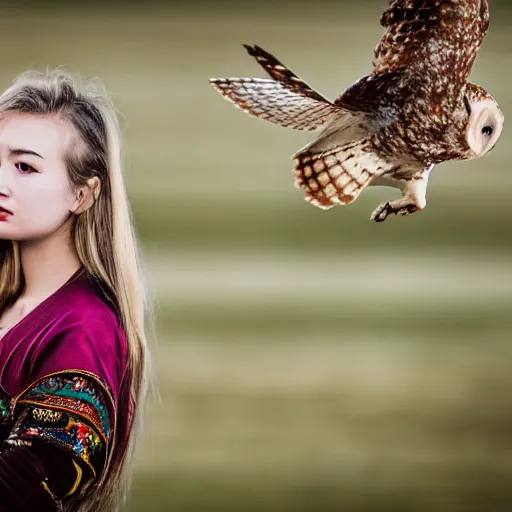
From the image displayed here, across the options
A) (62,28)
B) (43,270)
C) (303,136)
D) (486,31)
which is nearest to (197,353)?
(43,270)

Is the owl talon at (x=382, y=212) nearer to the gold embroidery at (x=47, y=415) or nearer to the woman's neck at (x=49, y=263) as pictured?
the woman's neck at (x=49, y=263)

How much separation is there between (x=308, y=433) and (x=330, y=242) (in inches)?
15.6

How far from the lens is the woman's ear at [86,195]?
1684 millimetres

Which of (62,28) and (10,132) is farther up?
(62,28)

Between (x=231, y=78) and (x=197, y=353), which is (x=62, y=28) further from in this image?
(x=197, y=353)

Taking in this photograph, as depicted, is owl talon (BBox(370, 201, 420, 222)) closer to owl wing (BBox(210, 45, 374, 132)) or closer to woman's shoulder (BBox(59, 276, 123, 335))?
owl wing (BBox(210, 45, 374, 132))

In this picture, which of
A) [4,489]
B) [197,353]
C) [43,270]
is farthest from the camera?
[197,353]

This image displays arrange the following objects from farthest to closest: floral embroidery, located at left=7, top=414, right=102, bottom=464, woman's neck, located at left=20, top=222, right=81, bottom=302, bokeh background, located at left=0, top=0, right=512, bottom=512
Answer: bokeh background, located at left=0, top=0, right=512, bottom=512, woman's neck, located at left=20, top=222, right=81, bottom=302, floral embroidery, located at left=7, top=414, right=102, bottom=464

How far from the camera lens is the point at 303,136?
1808 millimetres

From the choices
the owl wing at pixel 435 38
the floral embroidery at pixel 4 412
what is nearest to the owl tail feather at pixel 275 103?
the owl wing at pixel 435 38

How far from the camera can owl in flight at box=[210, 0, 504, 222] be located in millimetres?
1703

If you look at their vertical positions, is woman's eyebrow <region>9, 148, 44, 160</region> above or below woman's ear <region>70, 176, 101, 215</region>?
above

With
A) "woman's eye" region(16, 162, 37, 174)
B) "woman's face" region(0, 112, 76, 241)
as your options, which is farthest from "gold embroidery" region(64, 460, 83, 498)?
"woman's eye" region(16, 162, 37, 174)

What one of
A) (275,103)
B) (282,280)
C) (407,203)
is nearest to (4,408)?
(282,280)
